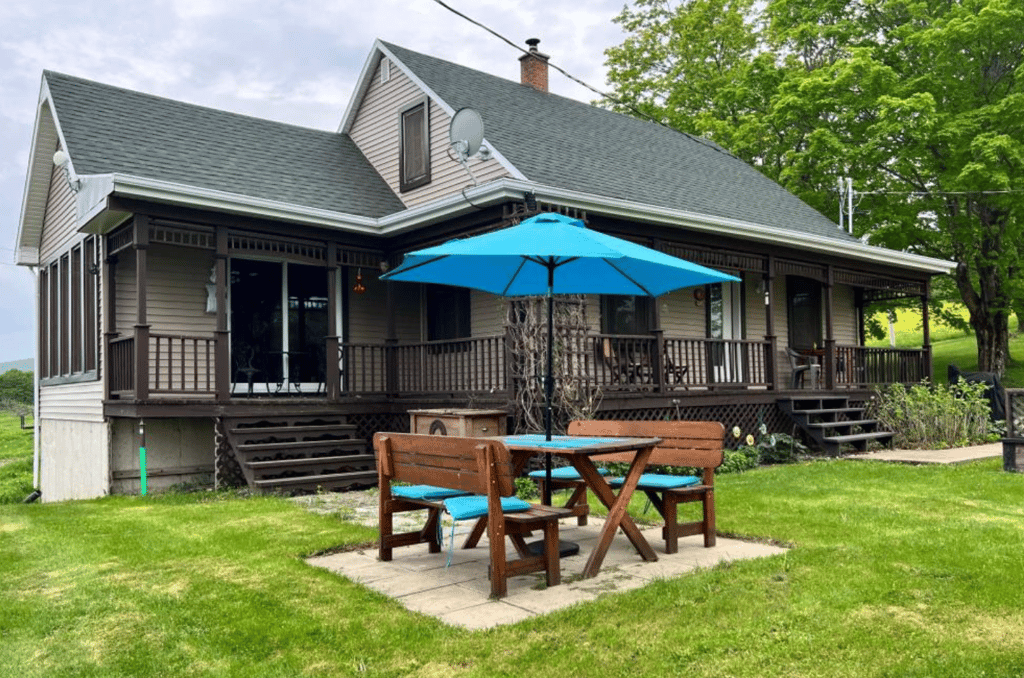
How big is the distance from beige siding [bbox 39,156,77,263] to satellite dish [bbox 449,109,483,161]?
19.0 ft

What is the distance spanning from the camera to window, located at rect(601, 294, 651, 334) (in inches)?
518

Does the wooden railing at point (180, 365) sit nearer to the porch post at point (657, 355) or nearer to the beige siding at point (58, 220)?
the beige siding at point (58, 220)

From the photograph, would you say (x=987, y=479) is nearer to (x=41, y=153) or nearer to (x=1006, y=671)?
(x=1006, y=671)

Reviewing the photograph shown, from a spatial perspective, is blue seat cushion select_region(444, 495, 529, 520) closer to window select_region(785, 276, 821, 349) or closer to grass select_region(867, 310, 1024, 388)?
window select_region(785, 276, 821, 349)

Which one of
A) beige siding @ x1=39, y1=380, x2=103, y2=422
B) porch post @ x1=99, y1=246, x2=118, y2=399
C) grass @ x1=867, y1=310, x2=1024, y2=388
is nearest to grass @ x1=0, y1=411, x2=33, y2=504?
beige siding @ x1=39, y1=380, x2=103, y2=422

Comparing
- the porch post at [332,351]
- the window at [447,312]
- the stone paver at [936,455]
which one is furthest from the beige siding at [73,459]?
the stone paver at [936,455]

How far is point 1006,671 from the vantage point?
341cm

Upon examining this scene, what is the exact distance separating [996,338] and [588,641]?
22.3m

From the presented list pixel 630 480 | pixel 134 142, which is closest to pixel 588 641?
pixel 630 480

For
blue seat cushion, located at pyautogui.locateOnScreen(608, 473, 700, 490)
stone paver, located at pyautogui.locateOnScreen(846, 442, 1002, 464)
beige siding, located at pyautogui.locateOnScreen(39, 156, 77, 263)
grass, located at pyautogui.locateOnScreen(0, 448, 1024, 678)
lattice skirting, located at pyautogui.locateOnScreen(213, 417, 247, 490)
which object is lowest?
stone paver, located at pyautogui.locateOnScreen(846, 442, 1002, 464)

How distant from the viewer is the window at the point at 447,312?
505 inches

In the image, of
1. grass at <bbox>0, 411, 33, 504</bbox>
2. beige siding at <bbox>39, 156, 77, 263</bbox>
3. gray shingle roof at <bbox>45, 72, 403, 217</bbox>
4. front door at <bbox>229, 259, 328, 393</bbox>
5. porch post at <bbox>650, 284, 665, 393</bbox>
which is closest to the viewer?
gray shingle roof at <bbox>45, 72, 403, 217</bbox>

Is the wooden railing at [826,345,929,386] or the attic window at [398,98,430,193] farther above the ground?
the attic window at [398,98,430,193]

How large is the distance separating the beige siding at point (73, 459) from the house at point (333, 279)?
0.06m
